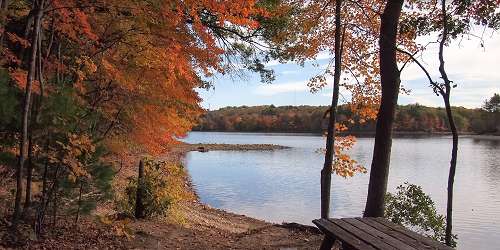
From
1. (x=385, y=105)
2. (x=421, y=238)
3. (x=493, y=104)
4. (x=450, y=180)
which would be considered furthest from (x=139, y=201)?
(x=493, y=104)

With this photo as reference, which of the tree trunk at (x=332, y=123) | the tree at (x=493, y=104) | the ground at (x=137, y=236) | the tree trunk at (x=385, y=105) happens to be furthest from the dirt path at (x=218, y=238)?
the tree at (x=493, y=104)

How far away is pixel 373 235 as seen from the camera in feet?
16.9

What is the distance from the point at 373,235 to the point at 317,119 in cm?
12093

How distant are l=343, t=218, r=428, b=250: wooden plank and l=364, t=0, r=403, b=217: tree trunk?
2.79m

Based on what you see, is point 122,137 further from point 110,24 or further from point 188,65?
point 110,24

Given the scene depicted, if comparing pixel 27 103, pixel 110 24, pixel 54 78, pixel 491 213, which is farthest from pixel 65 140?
pixel 491 213

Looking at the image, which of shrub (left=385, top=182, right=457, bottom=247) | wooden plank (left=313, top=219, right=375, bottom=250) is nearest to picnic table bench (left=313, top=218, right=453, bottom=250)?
wooden plank (left=313, top=219, right=375, bottom=250)

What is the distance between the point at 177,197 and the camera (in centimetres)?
1117

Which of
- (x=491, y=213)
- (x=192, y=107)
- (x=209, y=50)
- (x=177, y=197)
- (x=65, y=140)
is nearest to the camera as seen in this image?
(x=65, y=140)

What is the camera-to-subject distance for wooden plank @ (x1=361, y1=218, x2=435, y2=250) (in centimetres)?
465

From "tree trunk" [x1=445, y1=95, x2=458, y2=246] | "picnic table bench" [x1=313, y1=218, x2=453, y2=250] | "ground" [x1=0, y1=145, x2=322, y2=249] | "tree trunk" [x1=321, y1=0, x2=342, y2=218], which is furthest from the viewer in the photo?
"tree trunk" [x1=321, y1=0, x2=342, y2=218]

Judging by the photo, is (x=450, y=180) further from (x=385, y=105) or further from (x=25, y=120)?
(x=25, y=120)

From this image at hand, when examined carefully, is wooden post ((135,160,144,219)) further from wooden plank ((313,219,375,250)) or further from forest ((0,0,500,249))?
wooden plank ((313,219,375,250))

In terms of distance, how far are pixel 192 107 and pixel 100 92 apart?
338 centimetres
